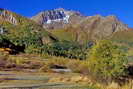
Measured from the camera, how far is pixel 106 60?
22.2 m

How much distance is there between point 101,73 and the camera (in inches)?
848

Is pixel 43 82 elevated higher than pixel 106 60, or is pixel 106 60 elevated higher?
pixel 106 60

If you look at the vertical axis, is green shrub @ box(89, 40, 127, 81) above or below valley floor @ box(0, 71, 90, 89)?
above

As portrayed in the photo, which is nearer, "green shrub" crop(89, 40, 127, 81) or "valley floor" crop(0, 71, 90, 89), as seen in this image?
"valley floor" crop(0, 71, 90, 89)

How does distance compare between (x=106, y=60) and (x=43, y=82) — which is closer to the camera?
(x=43, y=82)

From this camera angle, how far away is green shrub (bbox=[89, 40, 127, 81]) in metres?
21.7

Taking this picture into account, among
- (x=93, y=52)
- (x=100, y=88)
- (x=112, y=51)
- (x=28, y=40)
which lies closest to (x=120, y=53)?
(x=112, y=51)

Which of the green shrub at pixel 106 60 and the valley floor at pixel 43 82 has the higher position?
the green shrub at pixel 106 60

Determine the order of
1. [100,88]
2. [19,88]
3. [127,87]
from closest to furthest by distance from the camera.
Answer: [127,87] < [19,88] < [100,88]

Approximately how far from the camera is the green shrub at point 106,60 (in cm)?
2170

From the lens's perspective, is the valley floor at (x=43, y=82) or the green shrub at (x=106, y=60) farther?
the green shrub at (x=106, y=60)

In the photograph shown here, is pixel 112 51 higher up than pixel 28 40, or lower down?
lower down

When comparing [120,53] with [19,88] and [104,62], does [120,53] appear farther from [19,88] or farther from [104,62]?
[19,88]

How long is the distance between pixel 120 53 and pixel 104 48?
1.37 m
